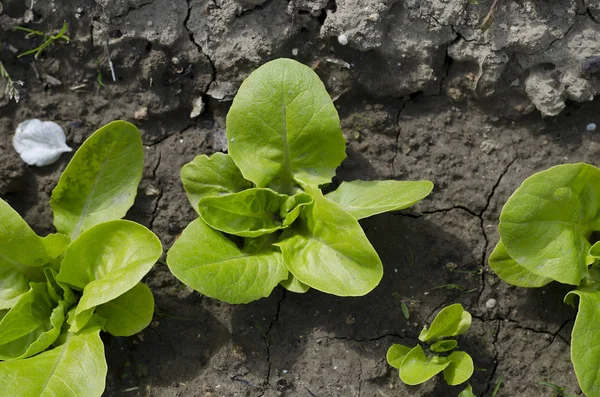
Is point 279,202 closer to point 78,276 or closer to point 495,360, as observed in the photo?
point 78,276

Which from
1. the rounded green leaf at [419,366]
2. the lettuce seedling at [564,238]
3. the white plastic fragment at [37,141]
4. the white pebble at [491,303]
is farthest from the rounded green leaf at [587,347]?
the white plastic fragment at [37,141]

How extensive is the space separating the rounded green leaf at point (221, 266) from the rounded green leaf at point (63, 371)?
0.51 m

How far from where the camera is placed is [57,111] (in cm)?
326

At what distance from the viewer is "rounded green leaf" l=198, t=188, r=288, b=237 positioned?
2.90 meters

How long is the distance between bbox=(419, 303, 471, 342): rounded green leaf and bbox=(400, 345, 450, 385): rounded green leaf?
0.07 metres

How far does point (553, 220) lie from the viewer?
2.84 meters

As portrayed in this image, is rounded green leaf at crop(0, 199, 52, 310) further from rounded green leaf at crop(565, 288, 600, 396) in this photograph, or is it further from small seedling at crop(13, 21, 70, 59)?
rounded green leaf at crop(565, 288, 600, 396)

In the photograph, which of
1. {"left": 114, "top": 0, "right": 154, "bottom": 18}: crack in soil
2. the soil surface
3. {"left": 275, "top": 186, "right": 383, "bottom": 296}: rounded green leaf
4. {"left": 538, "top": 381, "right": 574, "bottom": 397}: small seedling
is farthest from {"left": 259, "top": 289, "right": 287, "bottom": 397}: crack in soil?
{"left": 114, "top": 0, "right": 154, "bottom": 18}: crack in soil

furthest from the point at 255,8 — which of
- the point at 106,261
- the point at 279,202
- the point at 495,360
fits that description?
the point at 495,360

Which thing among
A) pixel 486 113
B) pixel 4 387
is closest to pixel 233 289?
pixel 4 387

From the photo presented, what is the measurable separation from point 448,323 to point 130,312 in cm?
135

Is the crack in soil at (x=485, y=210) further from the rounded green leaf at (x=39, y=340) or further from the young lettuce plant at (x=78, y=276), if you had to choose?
the rounded green leaf at (x=39, y=340)

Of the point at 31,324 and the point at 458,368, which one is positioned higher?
the point at 31,324

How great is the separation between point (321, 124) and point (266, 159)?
28cm
